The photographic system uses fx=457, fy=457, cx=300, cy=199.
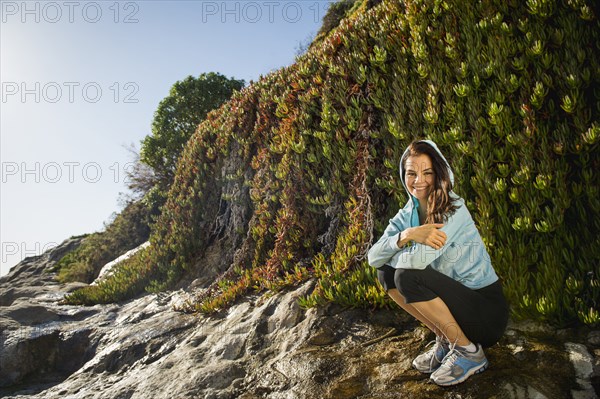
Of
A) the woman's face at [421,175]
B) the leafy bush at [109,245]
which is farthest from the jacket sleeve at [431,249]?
the leafy bush at [109,245]

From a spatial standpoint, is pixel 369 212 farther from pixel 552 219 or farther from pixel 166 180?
pixel 166 180

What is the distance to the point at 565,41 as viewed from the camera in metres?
4.25

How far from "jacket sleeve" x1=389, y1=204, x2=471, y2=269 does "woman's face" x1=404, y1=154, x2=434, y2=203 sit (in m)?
0.28

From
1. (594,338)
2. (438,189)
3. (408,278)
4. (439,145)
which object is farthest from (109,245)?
(594,338)

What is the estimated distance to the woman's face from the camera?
3.47m

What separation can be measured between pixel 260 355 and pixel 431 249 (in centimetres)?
266

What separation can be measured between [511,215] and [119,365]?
18.4ft

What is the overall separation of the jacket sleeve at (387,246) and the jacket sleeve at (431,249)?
0.29 ft

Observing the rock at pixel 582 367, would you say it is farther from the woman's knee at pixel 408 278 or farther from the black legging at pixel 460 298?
the woman's knee at pixel 408 278

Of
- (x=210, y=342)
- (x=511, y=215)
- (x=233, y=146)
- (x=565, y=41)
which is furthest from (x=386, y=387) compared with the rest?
(x=233, y=146)

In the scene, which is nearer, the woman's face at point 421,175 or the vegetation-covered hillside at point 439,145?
the woman's face at point 421,175

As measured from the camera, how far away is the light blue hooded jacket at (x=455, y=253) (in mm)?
3279

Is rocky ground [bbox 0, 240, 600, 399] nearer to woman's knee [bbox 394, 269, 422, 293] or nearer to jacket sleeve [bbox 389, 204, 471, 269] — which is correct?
woman's knee [bbox 394, 269, 422, 293]

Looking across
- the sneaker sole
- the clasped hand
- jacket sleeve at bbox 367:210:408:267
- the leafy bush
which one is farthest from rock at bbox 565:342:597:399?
the leafy bush
